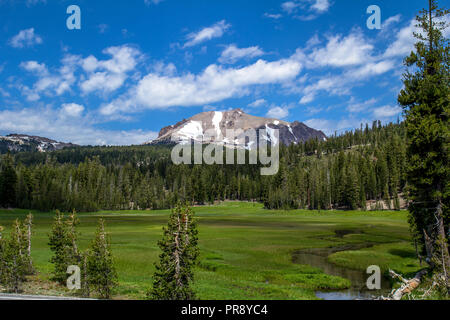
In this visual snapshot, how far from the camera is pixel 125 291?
23281mm

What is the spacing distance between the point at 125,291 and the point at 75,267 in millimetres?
5232

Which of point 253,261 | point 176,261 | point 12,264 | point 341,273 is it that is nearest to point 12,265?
point 12,264

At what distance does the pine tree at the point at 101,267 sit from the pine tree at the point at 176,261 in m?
6.04

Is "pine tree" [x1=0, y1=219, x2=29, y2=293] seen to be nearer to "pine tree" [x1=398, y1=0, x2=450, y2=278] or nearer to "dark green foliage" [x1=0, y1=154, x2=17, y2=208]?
"pine tree" [x1=398, y1=0, x2=450, y2=278]

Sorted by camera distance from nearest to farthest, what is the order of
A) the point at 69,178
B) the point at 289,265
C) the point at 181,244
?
the point at 181,244
the point at 289,265
the point at 69,178

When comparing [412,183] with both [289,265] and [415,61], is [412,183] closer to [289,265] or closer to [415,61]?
[415,61]

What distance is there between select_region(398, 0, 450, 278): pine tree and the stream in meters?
5.78

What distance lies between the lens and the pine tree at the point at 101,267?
21594 mm

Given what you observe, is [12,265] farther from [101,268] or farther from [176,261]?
[176,261]

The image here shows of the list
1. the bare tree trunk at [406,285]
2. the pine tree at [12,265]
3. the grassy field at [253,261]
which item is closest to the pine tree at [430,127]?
the bare tree trunk at [406,285]

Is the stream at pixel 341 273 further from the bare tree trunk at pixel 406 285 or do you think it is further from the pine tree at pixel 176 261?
the pine tree at pixel 176 261

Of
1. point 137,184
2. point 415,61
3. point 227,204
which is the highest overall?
point 415,61
